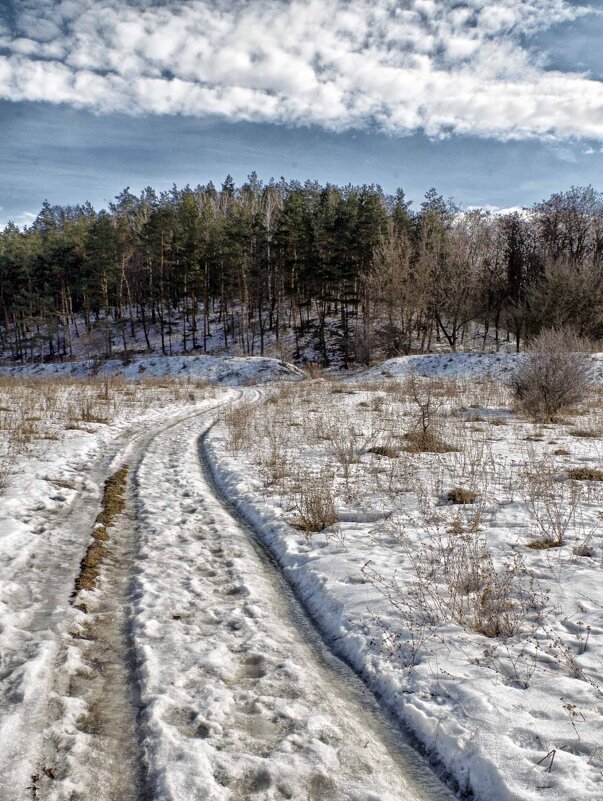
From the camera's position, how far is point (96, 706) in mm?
2812

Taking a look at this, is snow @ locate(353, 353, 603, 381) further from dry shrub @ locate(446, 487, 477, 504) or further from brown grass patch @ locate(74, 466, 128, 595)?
brown grass patch @ locate(74, 466, 128, 595)

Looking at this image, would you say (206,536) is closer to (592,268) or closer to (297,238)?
(592,268)

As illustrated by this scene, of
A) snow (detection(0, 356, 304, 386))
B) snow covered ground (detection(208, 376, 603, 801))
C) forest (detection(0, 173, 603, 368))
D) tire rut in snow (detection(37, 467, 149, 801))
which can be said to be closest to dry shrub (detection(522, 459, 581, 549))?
snow covered ground (detection(208, 376, 603, 801))

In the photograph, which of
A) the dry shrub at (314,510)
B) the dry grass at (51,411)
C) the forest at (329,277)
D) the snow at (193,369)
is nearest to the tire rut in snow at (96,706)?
the dry shrub at (314,510)

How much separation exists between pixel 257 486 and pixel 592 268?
111 feet

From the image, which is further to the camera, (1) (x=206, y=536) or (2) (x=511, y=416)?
(2) (x=511, y=416)

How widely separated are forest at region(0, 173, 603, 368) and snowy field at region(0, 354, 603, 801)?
3048 cm

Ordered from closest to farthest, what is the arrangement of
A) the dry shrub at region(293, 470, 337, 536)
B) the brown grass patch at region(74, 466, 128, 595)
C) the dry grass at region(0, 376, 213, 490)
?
1. the brown grass patch at region(74, 466, 128, 595)
2. the dry shrub at region(293, 470, 337, 536)
3. the dry grass at region(0, 376, 213, 490)

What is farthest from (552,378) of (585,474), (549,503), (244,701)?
(244,701)

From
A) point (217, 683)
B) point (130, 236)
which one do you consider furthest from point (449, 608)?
point (130, 236)

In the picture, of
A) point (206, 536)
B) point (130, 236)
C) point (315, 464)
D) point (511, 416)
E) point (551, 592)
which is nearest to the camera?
point (551, 592)

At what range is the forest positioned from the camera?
36938mm

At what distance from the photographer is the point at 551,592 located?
406 centimetres

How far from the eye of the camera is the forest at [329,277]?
36938 mm
